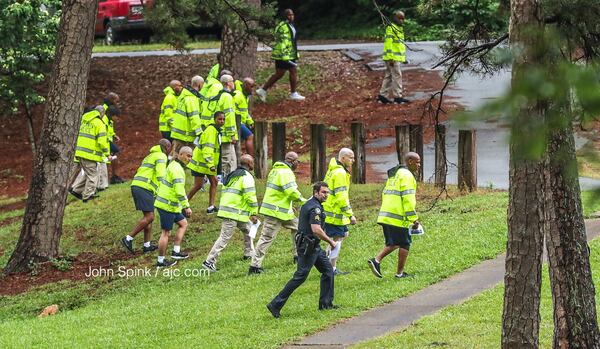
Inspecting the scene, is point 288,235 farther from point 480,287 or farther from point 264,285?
point 480,287

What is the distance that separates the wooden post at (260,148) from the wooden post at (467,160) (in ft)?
13.4

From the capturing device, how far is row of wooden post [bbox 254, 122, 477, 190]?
62.4 feet

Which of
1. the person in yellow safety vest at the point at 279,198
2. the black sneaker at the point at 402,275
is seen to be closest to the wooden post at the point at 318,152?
the person in yellow safety vest at the point at 279,198

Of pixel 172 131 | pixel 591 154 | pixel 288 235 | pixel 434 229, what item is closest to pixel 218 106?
pixel 172 131

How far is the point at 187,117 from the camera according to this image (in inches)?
791

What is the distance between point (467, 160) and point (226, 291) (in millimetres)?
6136

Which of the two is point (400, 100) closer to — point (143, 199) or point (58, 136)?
point (143, 199)

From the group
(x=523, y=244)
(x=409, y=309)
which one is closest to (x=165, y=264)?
(x=409, y=309)

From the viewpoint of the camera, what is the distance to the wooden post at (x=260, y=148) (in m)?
21.2

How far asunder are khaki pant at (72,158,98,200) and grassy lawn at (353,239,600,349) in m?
9.64

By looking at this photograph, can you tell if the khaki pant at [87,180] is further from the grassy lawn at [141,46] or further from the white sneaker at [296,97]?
the grassy lawn at [141,46]

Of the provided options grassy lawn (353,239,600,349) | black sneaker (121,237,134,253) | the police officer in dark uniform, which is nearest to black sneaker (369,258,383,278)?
the police officer in dark uniform

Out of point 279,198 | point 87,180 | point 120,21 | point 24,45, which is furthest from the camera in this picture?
point 120,21

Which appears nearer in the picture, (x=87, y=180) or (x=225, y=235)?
(x=225, y=235)
